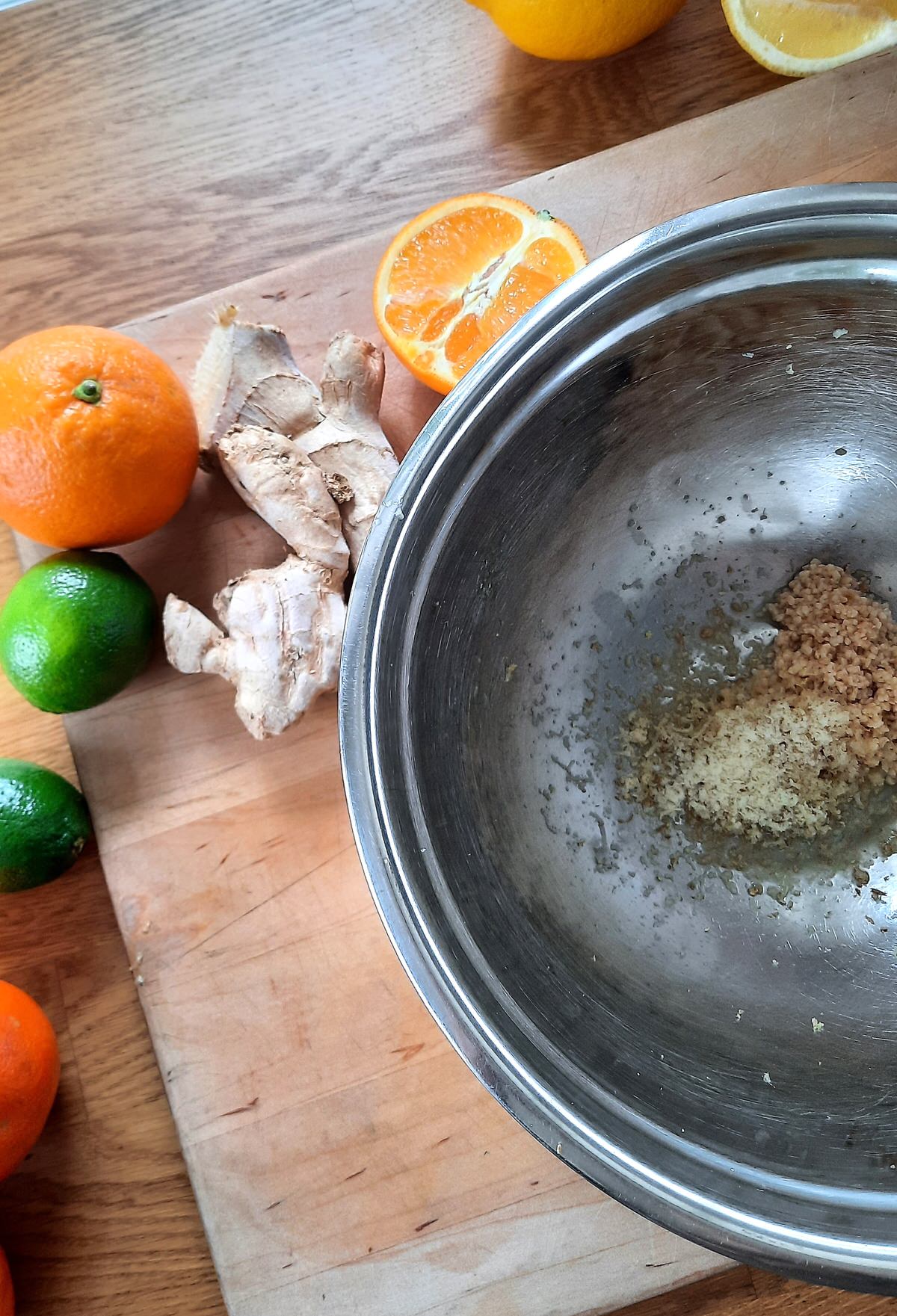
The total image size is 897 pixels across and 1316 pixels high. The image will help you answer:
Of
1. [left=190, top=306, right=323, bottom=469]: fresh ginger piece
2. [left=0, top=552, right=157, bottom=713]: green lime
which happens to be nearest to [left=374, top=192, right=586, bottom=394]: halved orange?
[left=190, top=306, right=323, bottom=469]: fresh ginger piece

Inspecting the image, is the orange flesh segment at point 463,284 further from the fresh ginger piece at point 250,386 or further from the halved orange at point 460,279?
the fresh ginger piece at point 250,386

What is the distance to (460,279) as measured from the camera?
96 centimetres

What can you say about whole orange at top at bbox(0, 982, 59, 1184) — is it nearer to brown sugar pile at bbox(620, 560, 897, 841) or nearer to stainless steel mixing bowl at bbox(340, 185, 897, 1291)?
stainless steel mixing bowl at bbox(340, 185, 897, 1291)

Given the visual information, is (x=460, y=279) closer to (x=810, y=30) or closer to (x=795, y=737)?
(x=810, y=30)

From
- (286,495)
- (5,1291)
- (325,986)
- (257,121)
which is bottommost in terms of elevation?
(5,1291)

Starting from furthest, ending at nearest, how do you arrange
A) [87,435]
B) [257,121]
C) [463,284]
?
[257,121]
[463,284]
[87,435]

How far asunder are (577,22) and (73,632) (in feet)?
2.46

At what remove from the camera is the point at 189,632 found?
36.2 inches

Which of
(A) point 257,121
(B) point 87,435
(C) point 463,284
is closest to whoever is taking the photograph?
(B) point 87,435

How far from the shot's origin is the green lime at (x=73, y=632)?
2.93ft

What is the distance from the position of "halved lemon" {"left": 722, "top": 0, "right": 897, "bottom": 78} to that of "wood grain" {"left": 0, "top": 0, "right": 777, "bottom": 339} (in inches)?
2.4

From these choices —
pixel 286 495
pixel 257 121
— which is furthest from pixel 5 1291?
pixel 257 121

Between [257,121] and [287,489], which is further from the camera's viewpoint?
[257,121]

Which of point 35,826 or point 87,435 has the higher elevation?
point 87,435
